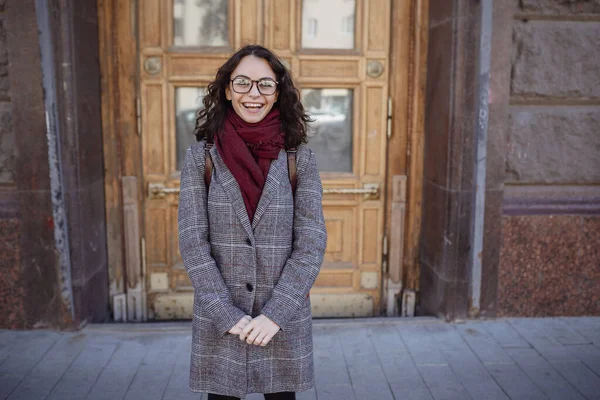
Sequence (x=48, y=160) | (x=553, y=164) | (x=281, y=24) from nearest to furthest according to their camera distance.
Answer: (x=48, y=160), (x=553, y=164), (x=281, y=24)

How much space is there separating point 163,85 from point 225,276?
2134mm

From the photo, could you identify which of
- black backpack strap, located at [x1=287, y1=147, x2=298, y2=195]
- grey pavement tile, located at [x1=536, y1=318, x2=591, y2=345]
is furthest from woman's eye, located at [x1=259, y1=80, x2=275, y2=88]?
grey pavement tile, located at [x1=536, y1=318, x2=591, y2=345]

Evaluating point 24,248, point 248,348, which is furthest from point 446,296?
point 24,248

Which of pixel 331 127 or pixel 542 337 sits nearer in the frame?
pixel 542 337

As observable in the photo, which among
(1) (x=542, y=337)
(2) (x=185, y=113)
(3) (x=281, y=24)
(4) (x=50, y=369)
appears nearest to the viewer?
(4) (x=50, y=369)

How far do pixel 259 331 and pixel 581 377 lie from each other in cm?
212

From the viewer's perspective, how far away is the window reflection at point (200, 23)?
11.7ft

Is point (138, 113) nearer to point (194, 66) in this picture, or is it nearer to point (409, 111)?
point (194, 66)

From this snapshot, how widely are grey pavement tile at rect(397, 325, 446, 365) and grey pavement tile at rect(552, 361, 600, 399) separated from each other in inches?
26.4

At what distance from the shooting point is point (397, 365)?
3.06m

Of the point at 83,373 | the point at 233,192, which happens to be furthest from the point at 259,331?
the point at 83,373

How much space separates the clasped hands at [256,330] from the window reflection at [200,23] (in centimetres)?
238

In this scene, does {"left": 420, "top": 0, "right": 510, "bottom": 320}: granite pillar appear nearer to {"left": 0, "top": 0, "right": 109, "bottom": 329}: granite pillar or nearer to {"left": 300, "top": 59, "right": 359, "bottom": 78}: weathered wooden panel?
{"left": 300, "top": 59, "right": 359, "bottom": 78}: weathered wooden panel

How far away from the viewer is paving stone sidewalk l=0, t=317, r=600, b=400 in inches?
109
